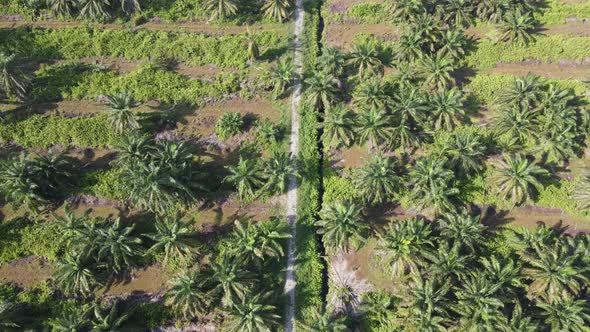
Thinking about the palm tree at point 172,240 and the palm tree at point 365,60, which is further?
the palm tree at point 365,60

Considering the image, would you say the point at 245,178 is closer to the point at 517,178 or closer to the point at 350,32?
the point at 517,178

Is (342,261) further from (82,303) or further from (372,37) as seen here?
(372,37)

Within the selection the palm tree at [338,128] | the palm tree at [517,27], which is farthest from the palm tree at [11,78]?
the palm tree at [517,27]

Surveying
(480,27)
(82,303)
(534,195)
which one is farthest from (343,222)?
(480,27)

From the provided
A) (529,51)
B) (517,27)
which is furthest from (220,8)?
(529,51)

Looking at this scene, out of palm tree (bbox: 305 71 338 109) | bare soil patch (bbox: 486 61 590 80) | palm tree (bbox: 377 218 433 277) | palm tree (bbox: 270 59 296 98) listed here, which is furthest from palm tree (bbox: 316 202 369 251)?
bare soil patch (bbox: 486 61 590 80)

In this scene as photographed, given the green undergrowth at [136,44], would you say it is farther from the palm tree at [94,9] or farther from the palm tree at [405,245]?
the palm tree at [405,245]
